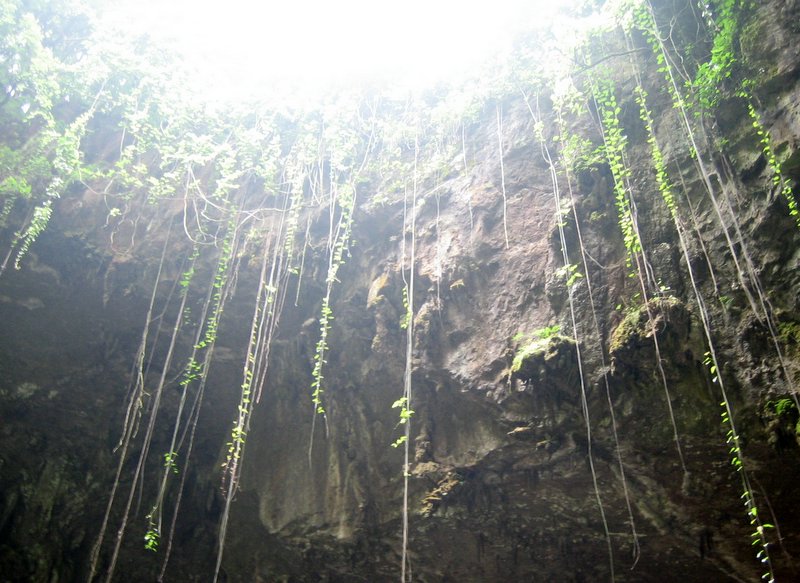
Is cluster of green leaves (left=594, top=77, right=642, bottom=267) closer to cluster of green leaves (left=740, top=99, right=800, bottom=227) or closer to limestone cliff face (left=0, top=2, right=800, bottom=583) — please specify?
limestone cliff face (left=0, top=2, right=800, bottom=583)

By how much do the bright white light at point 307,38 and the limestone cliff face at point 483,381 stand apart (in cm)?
123

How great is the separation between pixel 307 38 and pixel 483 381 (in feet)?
13.1

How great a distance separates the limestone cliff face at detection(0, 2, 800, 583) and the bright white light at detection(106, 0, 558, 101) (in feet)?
4.04

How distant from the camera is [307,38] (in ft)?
16.0

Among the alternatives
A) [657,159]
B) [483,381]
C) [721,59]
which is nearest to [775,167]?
[657,159]

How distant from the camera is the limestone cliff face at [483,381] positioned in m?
2.30

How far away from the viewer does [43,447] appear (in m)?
4.05

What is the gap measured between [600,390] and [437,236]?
1.55 meters

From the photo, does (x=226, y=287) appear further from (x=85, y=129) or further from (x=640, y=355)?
(x=640, y=355)

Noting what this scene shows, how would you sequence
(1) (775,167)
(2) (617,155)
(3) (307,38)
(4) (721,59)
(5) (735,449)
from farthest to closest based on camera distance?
(3) (307,38), (2) (617,155), (4) (721,59), (1) (775,167), (5) (735,449)

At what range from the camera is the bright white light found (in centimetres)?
455

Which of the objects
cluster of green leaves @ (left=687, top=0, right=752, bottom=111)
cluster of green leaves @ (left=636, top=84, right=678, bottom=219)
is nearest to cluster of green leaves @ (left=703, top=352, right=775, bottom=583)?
cluster of green leaves @ (left=636, top=84, right=678, bottom=219)

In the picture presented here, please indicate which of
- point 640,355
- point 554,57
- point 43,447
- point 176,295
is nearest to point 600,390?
point 640,355

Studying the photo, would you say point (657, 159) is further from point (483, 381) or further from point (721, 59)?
point (483, 381)
